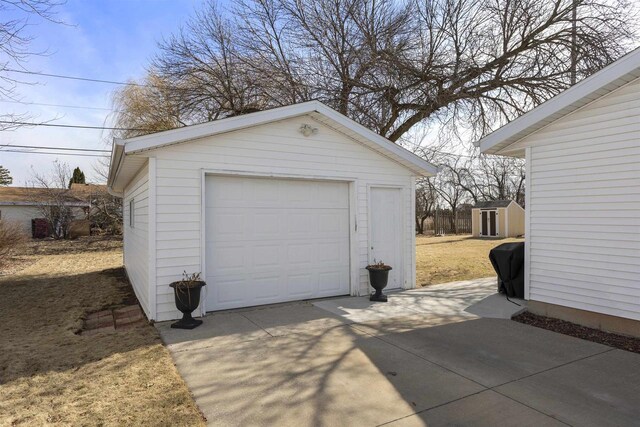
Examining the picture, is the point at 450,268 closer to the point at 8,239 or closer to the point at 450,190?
the point at 8,239

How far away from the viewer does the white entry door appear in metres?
7.65

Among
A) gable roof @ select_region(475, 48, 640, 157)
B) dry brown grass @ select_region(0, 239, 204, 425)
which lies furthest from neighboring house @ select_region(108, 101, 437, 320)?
gable roof @ select_region(475, 48, 640, 157)

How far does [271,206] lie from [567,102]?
15.2 feet

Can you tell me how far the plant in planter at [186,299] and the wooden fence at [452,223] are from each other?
27685 millimetres

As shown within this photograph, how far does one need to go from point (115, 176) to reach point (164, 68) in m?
6.41

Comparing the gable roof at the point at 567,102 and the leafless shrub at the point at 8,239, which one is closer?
the gable roof at the point at 567,102

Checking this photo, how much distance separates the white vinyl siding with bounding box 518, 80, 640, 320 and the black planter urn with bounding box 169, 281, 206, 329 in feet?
16.7

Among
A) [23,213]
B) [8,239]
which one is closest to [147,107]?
[8,239]

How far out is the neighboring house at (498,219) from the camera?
25781 mm

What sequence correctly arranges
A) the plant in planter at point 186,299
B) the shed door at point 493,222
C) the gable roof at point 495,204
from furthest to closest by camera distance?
the shed door at point 493,222 → the gable roof at point 495,204 → the plant in planter at point 186,299

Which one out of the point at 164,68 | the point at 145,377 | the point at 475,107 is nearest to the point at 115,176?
the point at 145,377

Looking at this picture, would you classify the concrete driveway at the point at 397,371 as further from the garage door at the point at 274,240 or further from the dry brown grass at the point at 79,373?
the garage door at the point at 274,240

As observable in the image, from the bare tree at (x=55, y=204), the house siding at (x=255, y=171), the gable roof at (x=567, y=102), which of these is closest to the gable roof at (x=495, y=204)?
the house siding at (x=255, y=171)

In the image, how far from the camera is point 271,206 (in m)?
6.65
